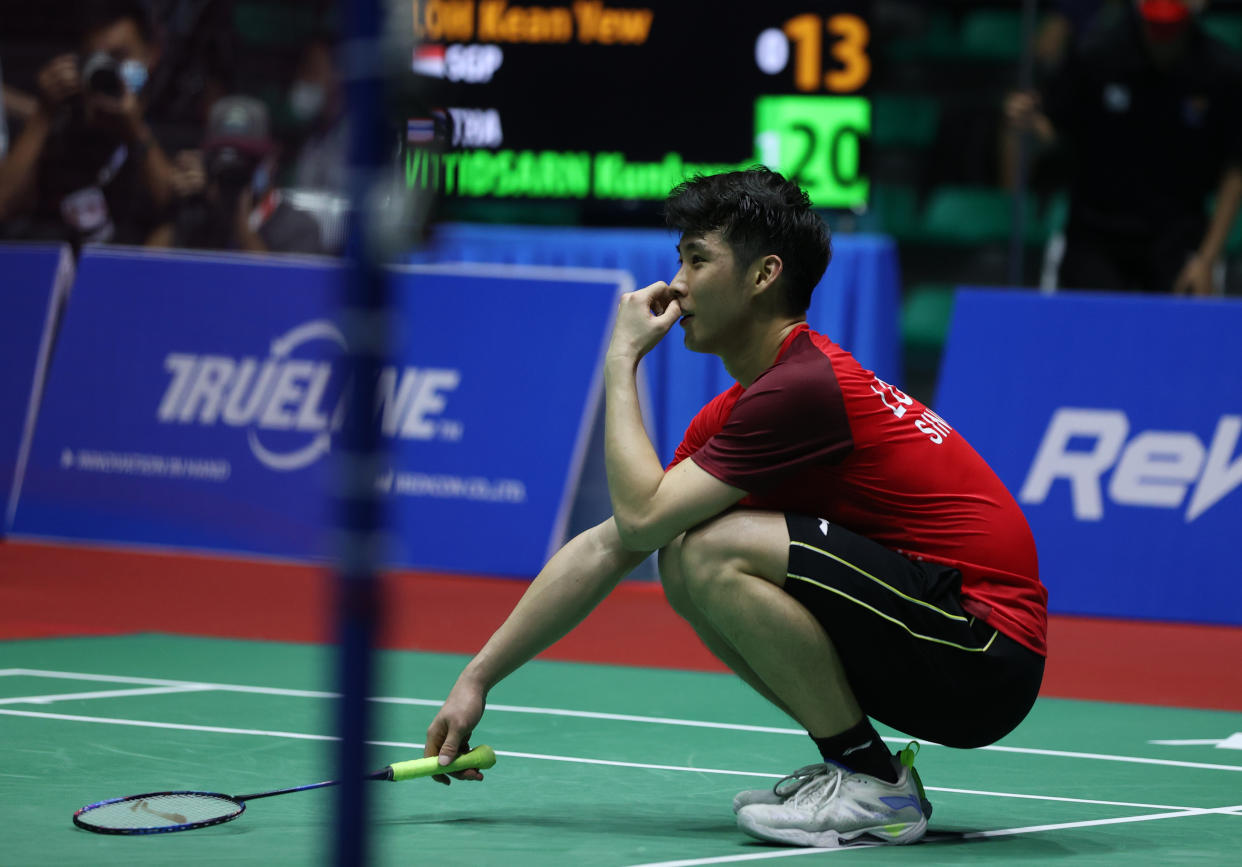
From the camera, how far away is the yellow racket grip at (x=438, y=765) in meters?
3.84

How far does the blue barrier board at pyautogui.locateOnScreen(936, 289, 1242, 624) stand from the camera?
755 cm

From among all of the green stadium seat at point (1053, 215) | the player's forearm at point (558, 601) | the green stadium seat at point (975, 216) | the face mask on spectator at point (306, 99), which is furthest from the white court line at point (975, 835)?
the face mask on spectator at point (306, 99)

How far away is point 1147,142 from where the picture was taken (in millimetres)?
9016

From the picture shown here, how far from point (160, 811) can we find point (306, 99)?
8.48m

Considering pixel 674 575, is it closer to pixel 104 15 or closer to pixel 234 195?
pixel 234 195

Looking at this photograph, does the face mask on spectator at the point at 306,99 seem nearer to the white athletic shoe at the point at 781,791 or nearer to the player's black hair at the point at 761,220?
the player's black hair at the point at 761,220

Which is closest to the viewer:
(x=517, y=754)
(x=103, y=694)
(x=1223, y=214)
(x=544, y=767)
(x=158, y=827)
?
(x=158, y=827)

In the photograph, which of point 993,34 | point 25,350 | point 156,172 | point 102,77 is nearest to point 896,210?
point 993,34

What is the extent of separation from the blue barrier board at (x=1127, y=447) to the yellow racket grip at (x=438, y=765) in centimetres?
413

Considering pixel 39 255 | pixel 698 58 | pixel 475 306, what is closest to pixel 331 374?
pixel 475 306

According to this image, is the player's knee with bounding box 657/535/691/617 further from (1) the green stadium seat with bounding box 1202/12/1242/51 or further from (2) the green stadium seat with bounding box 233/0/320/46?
(1) the green stadium seat with bounding box 1202/12/1242/51

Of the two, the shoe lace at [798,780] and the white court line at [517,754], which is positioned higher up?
the shoe lace at [798,780]

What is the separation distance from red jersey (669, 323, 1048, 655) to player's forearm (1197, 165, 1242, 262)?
201 inches

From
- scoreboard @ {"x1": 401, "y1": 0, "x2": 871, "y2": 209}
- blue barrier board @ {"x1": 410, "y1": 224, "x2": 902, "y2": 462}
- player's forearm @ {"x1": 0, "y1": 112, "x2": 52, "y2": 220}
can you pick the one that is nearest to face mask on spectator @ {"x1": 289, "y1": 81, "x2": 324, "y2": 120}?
player's forearm @ {"x1": 0, "y1": 112, "x2": 52, "y2": 220}
